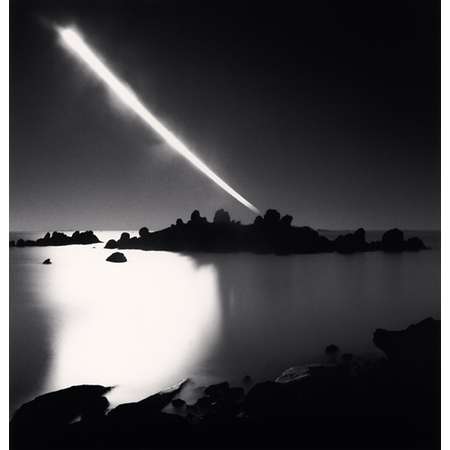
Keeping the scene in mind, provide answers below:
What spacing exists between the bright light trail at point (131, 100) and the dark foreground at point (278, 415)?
2017 mm

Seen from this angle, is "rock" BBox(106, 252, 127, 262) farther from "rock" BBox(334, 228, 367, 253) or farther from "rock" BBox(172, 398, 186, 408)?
"rock" BBox(334, 228, 367, 253)

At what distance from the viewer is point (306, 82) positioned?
13.5ft

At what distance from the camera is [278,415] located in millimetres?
3070

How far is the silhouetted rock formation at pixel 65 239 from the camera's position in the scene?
4330 mm

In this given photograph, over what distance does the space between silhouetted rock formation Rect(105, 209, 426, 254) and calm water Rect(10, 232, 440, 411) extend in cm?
16

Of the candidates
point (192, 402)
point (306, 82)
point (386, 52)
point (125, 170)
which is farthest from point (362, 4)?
point (192, 402)

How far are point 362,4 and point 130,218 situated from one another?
3.57 meters

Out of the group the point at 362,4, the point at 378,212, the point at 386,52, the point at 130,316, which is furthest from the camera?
the point at 130,316

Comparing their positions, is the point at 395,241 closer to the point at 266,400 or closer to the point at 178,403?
the point at 266,400

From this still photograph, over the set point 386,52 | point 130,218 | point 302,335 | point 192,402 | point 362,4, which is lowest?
point 192,402

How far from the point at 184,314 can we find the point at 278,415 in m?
2.08

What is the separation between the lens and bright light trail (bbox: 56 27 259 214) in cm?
371

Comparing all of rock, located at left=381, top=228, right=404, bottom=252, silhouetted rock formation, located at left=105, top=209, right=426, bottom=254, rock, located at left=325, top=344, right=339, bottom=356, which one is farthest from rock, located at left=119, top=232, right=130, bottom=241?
rock, located at left=381, top=228, right=404, bottom=252
